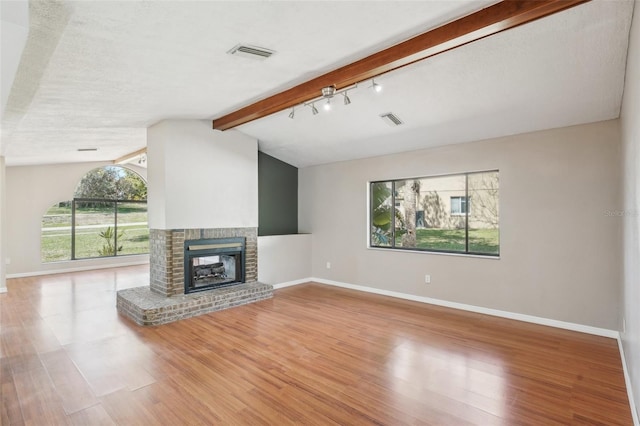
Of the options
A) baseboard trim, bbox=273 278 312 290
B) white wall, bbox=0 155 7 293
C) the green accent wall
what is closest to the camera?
white wall, bbox=0 155 7 293

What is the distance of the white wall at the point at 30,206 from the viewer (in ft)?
24.3

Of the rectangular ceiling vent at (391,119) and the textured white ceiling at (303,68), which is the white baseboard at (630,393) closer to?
the textured white ceiling at (303,68)

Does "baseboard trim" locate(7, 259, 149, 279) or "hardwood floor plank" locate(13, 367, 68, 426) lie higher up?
"baseboard trim" locate(7, 259, 149, 279)

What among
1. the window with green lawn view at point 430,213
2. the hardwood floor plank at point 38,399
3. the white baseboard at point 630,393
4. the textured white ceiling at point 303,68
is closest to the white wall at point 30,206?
the textured white ceiling at point 303,68

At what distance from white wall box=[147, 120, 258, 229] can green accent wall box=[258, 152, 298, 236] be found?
0.84 meters

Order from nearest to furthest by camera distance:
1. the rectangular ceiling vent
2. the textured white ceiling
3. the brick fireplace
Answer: the textured white ceiling
the rectangular ceiling vent
the brick fireplace

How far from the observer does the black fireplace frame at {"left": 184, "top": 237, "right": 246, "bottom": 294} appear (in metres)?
5.10

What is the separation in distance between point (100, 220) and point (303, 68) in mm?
8121

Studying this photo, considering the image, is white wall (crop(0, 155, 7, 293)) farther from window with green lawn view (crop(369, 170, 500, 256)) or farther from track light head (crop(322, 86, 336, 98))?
window with green lawn view (crop(369, 170, 500, 256))

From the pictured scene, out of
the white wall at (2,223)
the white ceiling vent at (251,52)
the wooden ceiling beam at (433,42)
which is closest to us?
the wooden ceiling beam at (433,42)

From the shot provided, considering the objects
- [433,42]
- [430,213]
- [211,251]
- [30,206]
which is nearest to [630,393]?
[433,42]

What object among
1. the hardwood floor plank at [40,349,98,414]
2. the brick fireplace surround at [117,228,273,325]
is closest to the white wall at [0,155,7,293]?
the brick fireplace surround at [117,228,273,325]

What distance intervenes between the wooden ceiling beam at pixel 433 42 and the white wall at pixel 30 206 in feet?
23.0

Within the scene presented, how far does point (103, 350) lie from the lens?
3.50m
